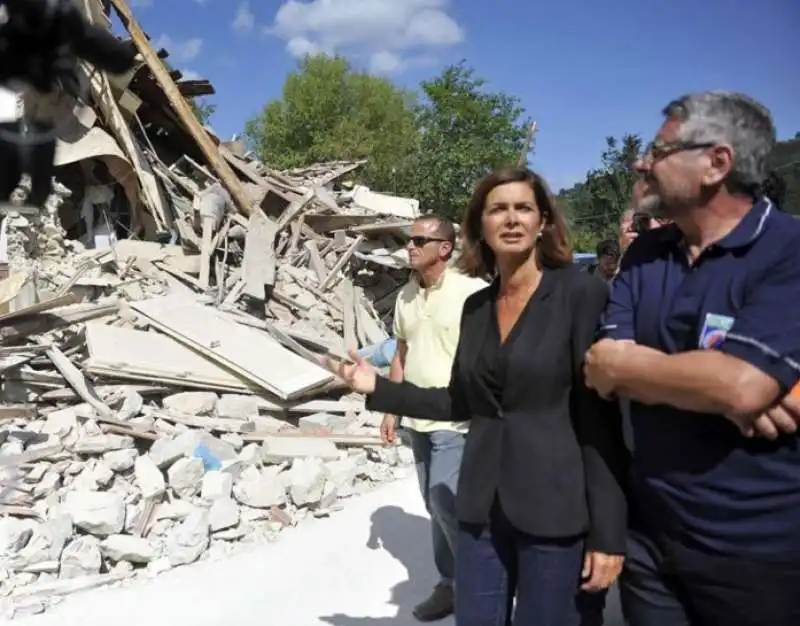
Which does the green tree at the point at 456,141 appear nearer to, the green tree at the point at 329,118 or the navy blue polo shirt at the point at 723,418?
the green tree at the point at 329,118

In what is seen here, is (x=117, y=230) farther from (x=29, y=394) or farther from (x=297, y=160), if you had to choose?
(x=297, y=160)

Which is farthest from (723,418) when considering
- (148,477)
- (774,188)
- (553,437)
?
(148,477)

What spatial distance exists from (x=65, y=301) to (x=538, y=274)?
6504mm

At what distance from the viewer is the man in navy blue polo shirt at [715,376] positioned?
5.51ft

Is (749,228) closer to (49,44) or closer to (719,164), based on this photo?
(719,164)

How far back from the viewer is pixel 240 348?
7.48m

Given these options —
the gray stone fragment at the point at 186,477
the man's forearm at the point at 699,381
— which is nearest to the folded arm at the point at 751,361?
the man's forearm at the point at 699,381

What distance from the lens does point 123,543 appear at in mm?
4508

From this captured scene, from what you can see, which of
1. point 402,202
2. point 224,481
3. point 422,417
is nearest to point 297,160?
point 402,202

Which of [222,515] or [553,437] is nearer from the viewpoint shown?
[553,437]

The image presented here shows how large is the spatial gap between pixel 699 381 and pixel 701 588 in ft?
1.82

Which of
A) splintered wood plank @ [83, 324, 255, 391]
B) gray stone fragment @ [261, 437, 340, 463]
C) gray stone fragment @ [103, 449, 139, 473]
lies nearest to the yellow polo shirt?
gray stone fragment @ [261, 437, 340, 463]

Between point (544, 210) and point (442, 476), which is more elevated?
point (544, 210)

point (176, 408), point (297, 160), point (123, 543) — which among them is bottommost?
point (123, 543)
